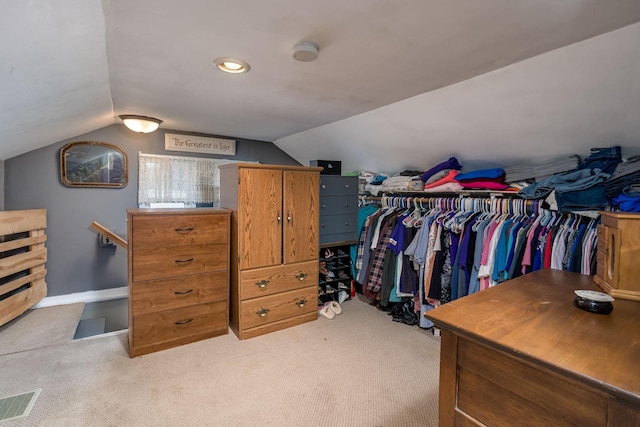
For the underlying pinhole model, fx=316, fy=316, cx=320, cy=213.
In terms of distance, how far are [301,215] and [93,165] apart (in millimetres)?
2563

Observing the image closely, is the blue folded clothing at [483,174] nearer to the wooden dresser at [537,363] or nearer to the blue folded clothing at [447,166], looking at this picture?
the blue folded clothing at [447,166]

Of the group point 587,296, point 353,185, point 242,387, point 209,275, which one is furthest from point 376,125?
point 242,387

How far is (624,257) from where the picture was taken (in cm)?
134

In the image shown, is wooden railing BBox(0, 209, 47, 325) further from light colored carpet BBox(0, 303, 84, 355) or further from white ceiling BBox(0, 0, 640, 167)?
white ceiling BBox(0, 0, 640, 167)

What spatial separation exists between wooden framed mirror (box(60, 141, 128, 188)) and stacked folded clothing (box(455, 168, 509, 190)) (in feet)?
12.4

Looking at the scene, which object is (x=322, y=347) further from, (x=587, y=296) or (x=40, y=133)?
(x=40, y=133)

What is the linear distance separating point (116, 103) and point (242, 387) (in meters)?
2.60

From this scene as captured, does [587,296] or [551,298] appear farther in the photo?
[551,298]

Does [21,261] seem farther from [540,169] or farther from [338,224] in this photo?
[540,169]

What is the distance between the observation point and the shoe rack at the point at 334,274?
137 inches

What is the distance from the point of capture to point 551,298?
4.36 ft

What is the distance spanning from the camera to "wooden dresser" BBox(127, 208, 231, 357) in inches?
94.7

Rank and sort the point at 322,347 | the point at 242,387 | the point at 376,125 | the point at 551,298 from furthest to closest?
the point at 376,125 < the point at 322,347 < the point at 242,387 < the point at 551,298

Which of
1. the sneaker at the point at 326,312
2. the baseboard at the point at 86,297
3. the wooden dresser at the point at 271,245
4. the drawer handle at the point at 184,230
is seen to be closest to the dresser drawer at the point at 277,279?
the wooden dresser at the point at 271,245
